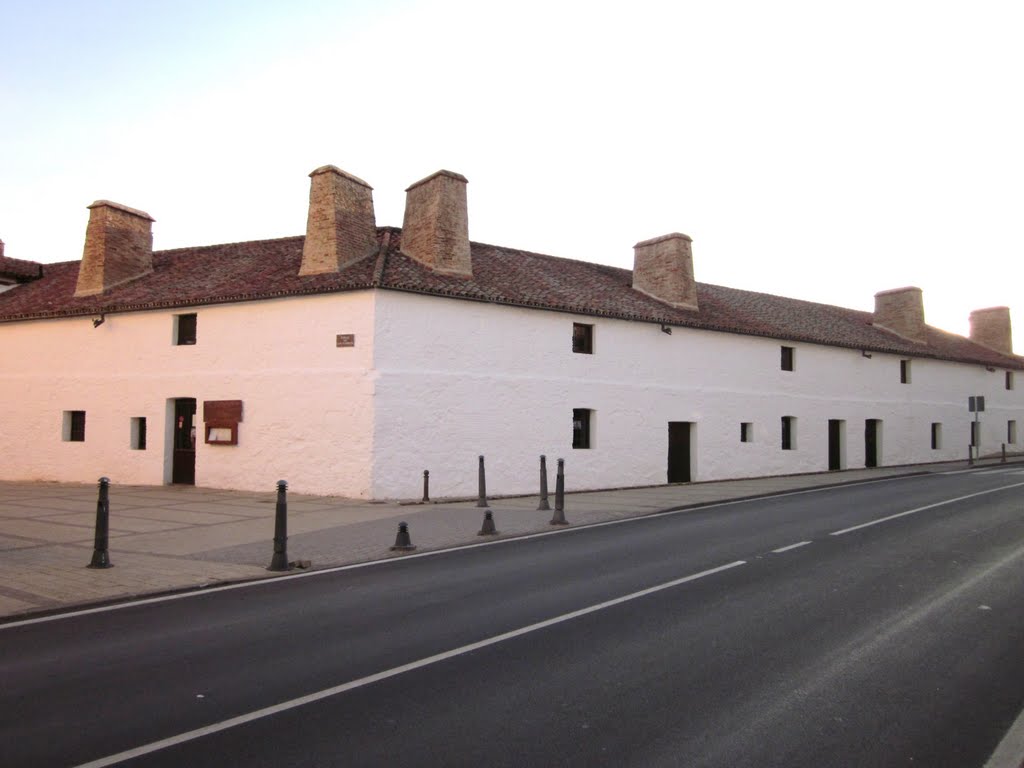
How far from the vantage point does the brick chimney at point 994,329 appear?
4059 centimetres

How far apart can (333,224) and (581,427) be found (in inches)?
357

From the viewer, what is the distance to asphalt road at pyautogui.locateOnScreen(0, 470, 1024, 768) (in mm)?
4125

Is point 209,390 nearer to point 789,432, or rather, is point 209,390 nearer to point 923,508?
point 923,508

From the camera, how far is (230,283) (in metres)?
21.2

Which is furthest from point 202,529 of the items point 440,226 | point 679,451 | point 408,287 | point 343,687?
point 679,451

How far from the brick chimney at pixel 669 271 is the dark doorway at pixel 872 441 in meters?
11.0

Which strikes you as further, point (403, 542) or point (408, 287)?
point (408, 287)

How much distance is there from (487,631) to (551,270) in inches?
762

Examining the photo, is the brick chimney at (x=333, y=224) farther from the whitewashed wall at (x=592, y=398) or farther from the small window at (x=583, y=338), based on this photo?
the small window at (x=583, y=338)

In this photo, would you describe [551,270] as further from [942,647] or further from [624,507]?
[942,647]

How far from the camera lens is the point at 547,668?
544 centimetres

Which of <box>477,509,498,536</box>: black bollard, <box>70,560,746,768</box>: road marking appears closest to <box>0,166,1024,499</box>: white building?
<box>477,509,498,536</box>: black bollard

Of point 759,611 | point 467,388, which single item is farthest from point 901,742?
point 467,388

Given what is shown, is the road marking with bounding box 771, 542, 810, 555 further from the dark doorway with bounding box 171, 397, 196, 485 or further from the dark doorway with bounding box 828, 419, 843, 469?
the dark doorway with bounding box 828, 419, 843, 469
